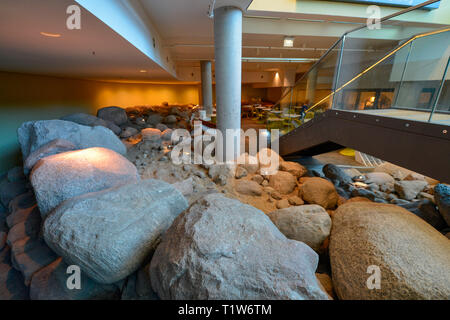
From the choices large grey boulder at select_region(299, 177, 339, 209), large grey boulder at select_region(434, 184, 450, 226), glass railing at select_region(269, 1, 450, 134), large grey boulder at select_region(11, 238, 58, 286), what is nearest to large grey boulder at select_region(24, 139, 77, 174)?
large grey boulder at select_region(11, 238, 58, 286)

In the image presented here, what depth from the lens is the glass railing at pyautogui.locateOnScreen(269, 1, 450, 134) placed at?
8.32ft

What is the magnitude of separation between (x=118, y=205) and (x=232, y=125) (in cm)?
325

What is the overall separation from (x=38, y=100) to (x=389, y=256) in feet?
28.7

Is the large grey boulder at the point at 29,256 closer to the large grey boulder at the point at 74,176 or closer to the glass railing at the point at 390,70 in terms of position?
the large grey boulder at the point at 74,176

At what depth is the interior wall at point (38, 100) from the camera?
492cm

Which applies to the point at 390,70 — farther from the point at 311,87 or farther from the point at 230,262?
the point at 230,262

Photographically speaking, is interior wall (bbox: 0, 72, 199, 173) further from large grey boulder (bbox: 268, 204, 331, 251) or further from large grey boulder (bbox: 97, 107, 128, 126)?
large grey boulder (bbox: 268, 204, 331, 251)

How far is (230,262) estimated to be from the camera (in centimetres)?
150

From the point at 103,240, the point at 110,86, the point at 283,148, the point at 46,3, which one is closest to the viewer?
the point at 46,3

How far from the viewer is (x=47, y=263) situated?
2.45 m

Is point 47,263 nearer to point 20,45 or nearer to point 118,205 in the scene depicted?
point 118,205

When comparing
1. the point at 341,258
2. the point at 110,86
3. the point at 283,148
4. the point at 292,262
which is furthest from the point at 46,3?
the point at 110,86

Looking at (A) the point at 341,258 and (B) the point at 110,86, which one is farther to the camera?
(B) the point at 110,86

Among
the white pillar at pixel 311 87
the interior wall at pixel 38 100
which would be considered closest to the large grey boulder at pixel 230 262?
the white pillar at pixel 311 87
